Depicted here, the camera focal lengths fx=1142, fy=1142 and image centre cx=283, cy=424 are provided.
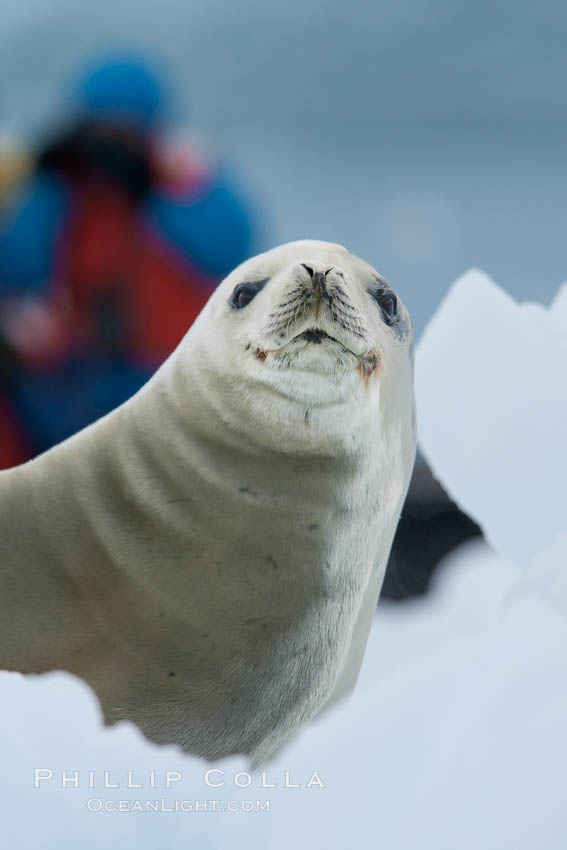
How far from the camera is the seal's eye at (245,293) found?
83.7 inches

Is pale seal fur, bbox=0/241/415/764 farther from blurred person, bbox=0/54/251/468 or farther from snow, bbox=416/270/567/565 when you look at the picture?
blurred person, bbox=0/54/251/468

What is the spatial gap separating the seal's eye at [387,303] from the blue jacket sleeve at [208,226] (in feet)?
5.21

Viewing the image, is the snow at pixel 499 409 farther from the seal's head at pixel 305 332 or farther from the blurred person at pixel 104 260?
the blurred person at pixel 104 260

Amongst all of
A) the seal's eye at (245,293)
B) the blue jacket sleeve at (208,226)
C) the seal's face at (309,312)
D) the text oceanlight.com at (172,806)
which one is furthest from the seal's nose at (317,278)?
the blue jacket sleeve at (208,226)

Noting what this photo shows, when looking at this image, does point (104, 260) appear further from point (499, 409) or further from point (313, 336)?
point (313, 336)

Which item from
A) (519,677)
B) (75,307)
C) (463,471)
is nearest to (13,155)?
(75,307)

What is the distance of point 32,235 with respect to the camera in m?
3.77

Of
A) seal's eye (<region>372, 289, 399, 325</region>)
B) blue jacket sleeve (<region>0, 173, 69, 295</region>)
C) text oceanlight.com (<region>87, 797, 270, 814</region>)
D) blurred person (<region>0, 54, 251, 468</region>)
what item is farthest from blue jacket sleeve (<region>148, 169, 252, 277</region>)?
text oceanlight.com (<region>87, 797, 270, 814</region>)

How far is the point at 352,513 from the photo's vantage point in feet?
6.95

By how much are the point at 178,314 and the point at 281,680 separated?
1965 mm

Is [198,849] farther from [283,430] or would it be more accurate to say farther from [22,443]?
[22,443]

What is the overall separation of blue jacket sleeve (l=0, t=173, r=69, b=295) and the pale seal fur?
174cm

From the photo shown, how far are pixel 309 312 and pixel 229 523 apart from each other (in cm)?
40

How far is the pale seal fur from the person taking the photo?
6.51 ft
